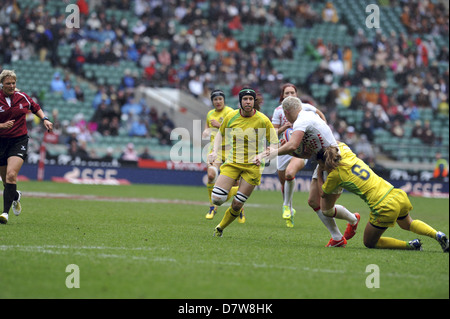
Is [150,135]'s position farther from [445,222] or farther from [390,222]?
[390,222]

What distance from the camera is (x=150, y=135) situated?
1055 inches

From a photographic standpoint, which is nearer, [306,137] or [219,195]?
[306,137]

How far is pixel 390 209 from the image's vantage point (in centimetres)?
856

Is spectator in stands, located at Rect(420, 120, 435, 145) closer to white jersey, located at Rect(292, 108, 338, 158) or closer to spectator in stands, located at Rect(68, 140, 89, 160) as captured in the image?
spectator in stands, located at Rect(68, 140, 89, 160)

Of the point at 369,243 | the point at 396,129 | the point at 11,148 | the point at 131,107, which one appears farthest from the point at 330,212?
the point at 396,129

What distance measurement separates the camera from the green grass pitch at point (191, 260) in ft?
19.6

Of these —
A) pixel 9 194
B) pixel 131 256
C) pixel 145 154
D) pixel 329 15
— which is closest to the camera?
pixel 131 256

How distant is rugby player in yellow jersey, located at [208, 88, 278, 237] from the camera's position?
1028cm

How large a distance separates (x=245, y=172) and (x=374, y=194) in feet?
8.05

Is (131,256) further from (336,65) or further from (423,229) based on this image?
(336,65)

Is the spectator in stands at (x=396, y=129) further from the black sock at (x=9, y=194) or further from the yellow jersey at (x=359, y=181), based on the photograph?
the black sock at (x=9, y=194)

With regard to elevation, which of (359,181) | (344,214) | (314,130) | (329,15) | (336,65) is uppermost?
(329,15)

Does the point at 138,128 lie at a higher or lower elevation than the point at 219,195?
lower

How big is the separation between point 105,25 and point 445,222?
1877 centimetres
